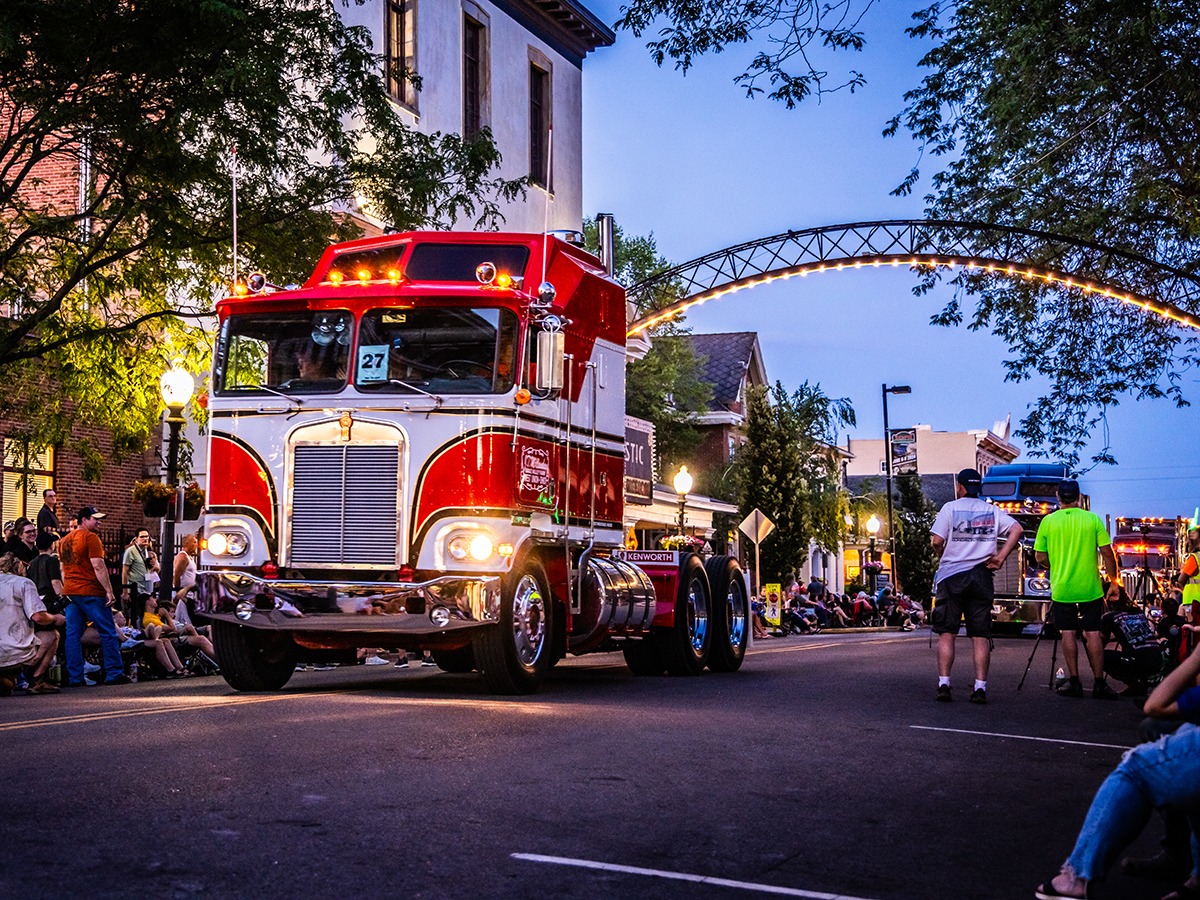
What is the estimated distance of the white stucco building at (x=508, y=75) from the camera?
1293 inches

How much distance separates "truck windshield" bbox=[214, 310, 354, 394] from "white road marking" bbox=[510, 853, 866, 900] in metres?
7.87

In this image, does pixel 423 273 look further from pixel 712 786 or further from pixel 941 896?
pixel 941 896

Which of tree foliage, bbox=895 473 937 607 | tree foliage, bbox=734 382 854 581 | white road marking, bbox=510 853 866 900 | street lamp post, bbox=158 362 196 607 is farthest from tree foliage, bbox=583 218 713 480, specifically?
white road marking, bbox=510 853 866 900

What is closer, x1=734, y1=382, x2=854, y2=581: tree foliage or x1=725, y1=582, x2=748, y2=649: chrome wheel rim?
x1=725, y1=582, x2=748, y2=649: chrome wheel rim

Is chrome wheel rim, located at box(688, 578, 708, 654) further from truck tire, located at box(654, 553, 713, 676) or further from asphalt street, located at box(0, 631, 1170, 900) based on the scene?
asphalt street, located at box(0, 631, 1170, 900)

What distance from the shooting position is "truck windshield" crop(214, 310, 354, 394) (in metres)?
13.7

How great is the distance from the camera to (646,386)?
5472cm

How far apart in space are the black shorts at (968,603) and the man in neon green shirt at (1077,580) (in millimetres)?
1475

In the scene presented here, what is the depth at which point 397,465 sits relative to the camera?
13336 mm

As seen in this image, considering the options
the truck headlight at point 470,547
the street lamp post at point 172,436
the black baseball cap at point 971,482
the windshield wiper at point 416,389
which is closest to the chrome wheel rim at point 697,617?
the black baseball cap at point 971,482

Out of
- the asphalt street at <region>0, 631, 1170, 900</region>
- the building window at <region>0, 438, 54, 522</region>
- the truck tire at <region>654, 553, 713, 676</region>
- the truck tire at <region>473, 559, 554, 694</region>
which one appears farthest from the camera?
the building window at <region>0, 438, 54, 522</region>

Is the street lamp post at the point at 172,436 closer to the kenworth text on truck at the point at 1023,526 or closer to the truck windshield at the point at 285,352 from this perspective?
the truck windshield at the point at 285,352

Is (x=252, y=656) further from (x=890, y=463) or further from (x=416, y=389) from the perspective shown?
(x=890, y=463)

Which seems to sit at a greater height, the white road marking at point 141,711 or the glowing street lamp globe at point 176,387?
the glowing street lamp globe at point 176,387
